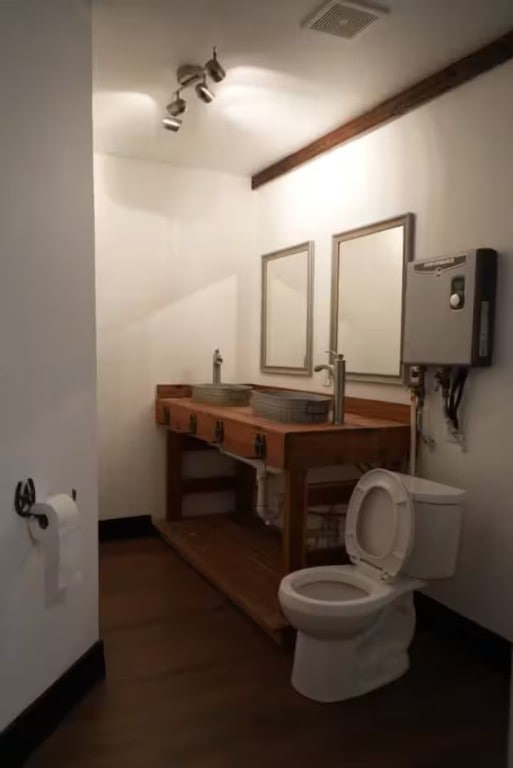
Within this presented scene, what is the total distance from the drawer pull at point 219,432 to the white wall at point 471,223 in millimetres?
730

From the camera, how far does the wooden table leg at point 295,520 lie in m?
2.54

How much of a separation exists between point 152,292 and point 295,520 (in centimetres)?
192

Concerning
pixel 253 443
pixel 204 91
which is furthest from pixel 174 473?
pixel 204 91

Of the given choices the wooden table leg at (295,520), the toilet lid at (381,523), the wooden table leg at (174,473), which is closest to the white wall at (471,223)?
the toilet lid at (381,523)

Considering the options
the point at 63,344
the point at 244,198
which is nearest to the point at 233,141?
the point at 244,198

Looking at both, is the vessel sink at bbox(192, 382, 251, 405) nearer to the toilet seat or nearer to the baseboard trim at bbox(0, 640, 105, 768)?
the toilet seat

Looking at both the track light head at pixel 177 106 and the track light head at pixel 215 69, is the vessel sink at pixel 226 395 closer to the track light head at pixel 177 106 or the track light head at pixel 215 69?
the track light head at pixel 177 106

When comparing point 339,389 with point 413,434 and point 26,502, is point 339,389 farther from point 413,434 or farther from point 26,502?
point 26,502

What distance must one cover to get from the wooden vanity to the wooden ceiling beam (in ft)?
4.52

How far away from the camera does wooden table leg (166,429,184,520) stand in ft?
12.8

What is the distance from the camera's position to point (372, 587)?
227 cm

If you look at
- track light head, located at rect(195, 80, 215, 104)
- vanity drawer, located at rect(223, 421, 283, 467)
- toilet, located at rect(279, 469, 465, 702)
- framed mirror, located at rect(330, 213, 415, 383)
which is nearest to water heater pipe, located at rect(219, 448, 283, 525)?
vanity drawer, located at rect(223, 421, 283, 467)

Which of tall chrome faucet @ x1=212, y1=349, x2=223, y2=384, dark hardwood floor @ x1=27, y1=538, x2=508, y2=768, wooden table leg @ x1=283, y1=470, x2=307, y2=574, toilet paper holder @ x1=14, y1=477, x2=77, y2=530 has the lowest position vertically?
dark hardwood floor @ x1=27, y1=538, x2=508, y2=768

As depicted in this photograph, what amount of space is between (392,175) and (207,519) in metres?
2.42
